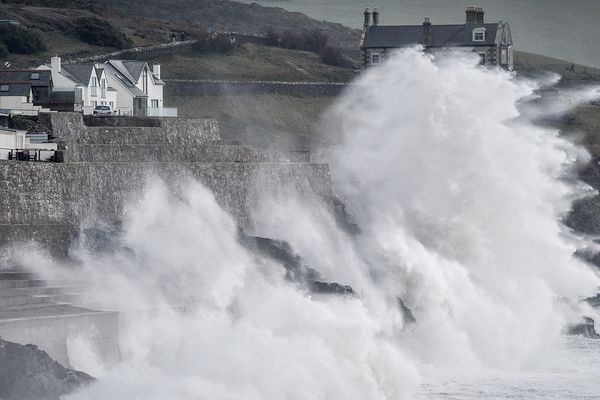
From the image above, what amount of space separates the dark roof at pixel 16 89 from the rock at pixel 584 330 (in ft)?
52.3

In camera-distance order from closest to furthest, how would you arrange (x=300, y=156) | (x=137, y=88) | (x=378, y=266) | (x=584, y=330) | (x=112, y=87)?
1. (x=378, y=266)
2. (x=584, y=330)
3. (x=112, y=87)
4. (x=300, y=156)
5. (x=137, y=88)

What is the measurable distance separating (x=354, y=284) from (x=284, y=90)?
26121 millimetres

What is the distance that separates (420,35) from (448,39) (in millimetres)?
1510

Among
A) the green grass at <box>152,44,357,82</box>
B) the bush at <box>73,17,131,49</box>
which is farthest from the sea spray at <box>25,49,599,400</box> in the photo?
the bush at <box>73,17,131,49</box>

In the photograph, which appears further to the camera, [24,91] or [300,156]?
[300,156]

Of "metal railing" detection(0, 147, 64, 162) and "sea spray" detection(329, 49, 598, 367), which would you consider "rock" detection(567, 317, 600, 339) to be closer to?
"sea spray" detection(329, 49, 598, 367)

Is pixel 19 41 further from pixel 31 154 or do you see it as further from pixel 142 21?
pixel 31 154

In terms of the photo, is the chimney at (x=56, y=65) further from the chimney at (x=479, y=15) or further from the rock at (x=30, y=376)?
the chimney at (x=479, y=15)

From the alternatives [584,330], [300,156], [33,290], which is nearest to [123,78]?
[300,156]

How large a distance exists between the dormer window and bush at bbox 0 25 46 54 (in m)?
19.6

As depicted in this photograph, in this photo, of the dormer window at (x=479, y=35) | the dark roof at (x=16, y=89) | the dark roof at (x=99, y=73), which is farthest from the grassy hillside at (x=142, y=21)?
the dark roof at (x=16, y=89)

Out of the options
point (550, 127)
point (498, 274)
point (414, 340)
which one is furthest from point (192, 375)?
point (550, 127)

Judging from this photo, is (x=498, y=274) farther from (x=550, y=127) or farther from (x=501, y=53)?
(x=501, y=53)

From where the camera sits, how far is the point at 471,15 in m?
73.6
